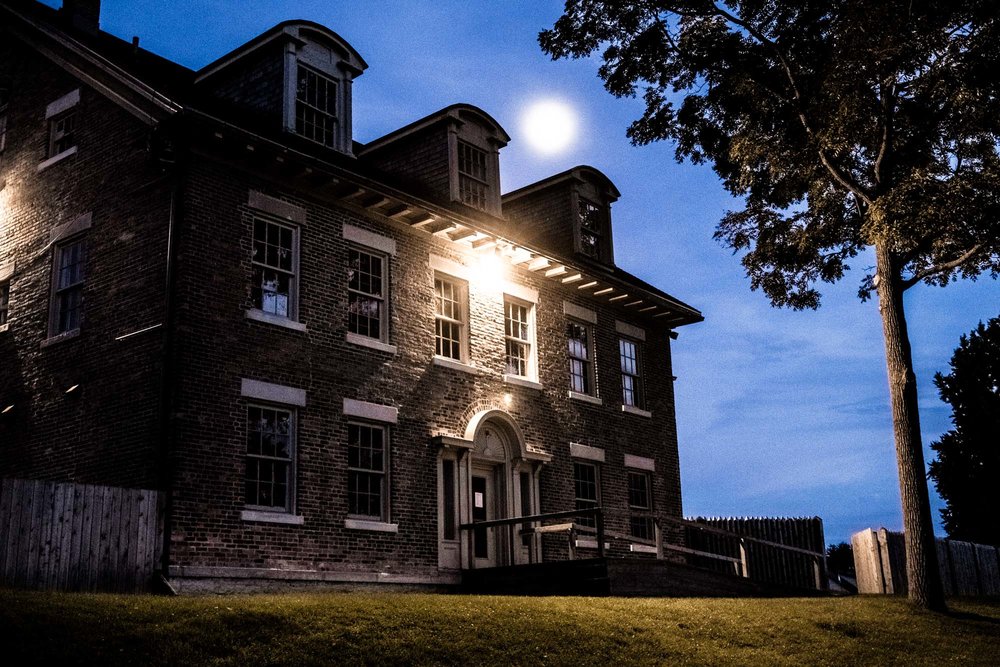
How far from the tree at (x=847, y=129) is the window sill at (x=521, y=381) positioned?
5801mm

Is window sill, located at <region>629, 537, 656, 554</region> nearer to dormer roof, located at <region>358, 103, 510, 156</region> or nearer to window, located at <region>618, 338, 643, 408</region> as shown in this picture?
window, located at <region>618, 338, 643, 408</region>

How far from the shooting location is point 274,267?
18281mm

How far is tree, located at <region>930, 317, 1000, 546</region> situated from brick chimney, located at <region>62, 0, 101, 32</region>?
103 feet

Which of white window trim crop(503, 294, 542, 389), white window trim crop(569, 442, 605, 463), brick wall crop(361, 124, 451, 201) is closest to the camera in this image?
white window trim crop(503, 294, 542, 389)

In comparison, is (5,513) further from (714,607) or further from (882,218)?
(882,218)

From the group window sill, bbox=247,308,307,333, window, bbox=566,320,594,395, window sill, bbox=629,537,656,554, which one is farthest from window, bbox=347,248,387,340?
window sill, bbox=629,537,656,554

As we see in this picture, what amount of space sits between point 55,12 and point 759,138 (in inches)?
589

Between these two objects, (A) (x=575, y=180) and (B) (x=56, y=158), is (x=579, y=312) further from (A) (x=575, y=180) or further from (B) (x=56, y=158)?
(B) (x=56, y=158)

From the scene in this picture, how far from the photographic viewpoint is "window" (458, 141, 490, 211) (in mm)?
23703

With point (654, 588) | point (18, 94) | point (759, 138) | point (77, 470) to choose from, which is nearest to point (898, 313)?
point (759, 138)

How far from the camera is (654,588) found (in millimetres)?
19094

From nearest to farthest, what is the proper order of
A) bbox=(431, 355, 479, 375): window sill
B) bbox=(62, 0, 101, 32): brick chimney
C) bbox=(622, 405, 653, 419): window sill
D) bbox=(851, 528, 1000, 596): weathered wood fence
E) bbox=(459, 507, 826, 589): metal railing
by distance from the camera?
bbox=(459, 507, 826, 589): metal railing, bbox=(431, 355, 479, 375): window sill, bbox=(62, 0, 101, 32): brick chimney, bbox=(851, 528, 1000, 596): weathered wood fence, bbox=(622, 405, 653, 419): window sill

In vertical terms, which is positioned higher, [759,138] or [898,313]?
[759,138]

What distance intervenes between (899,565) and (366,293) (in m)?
13.5
